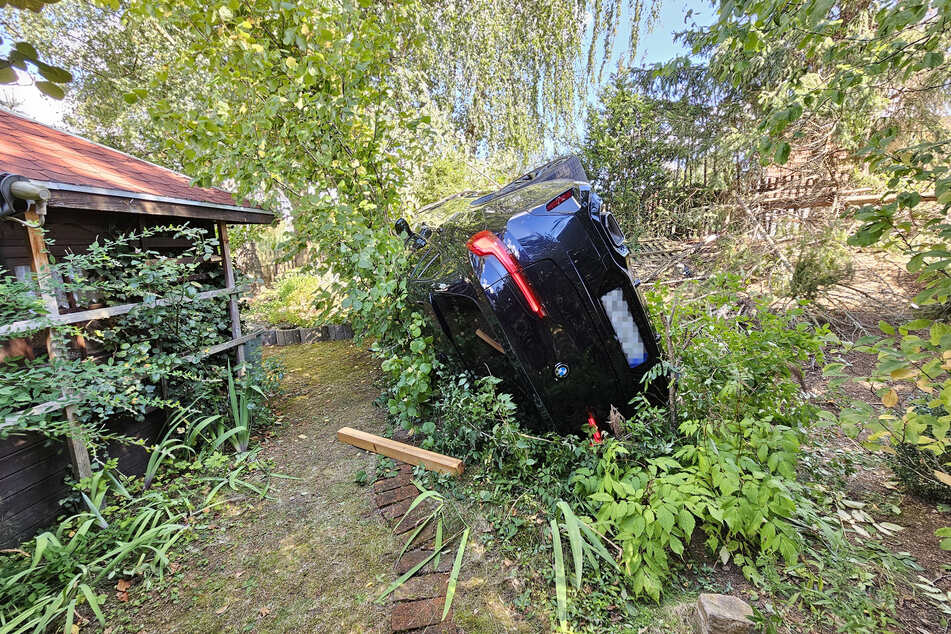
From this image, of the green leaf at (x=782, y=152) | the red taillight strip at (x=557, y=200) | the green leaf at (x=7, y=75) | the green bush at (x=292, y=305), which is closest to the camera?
the green leaf at (x=7, y=75)

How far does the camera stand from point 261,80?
315 cm

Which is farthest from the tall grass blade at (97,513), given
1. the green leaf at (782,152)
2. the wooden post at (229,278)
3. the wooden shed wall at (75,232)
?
the green leaf at (782,152)

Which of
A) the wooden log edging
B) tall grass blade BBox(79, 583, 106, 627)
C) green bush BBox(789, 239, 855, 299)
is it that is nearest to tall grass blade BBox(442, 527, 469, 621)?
tall grass blade BBox(79, 583, 106, 627)

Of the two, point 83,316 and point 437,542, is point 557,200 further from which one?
point 83,316

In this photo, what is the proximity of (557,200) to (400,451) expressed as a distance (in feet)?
6.55

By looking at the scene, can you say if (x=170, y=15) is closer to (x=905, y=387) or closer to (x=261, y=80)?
(x=261, y=80)

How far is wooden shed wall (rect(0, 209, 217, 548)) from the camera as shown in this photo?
2125 mm

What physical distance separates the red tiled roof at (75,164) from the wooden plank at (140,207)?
0.28 ft

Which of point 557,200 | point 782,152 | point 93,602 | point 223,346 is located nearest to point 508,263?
point 557,200

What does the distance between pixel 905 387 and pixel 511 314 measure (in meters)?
3.61

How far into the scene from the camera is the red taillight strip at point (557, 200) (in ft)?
7.08

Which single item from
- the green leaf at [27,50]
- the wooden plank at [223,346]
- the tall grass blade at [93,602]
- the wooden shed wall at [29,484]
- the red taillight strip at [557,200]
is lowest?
the tall grass blade at [93,602]

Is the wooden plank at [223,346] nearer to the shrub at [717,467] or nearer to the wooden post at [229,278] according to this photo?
the wooden post at [229,278]

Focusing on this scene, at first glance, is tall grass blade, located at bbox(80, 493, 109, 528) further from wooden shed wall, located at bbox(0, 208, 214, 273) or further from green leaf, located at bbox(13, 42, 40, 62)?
green leaf, located at bbox(13, 42, 40, 62)
